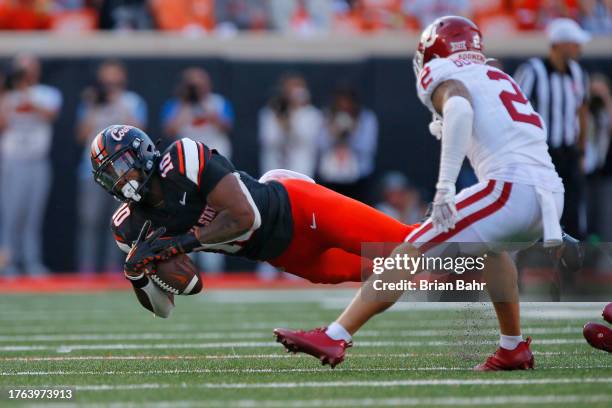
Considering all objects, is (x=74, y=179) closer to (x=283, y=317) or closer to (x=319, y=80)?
(x=319, y=80)

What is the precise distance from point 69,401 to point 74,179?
7.12 meters

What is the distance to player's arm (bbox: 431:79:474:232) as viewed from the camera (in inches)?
150

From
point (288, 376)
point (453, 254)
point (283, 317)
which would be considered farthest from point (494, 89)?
point (283, 317)

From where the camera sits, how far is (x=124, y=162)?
4379 millimetres

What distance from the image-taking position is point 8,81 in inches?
377

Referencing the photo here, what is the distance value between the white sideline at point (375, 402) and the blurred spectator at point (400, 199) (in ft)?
22.5

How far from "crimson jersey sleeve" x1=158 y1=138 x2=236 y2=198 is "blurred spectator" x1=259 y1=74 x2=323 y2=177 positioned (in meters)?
5.42

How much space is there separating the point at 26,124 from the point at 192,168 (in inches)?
225

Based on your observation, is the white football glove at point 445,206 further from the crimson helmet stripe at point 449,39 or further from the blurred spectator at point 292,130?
the blurred spectator at point 292,130

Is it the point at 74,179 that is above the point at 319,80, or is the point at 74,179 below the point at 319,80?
below

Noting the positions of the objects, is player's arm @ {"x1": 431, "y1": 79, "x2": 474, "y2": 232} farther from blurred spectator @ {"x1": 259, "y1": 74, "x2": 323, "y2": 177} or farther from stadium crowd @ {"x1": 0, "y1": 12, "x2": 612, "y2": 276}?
blurred spectator @ {"x1": 259, "y1": 74, "x2": 323, "y2": 177}

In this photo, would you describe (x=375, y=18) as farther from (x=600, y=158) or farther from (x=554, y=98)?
(x=554, y=98)

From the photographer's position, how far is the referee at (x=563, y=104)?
6.64 metres

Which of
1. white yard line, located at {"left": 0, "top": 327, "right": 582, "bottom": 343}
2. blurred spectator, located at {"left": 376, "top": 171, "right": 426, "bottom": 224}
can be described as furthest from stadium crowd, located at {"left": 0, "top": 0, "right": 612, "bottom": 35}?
white yard line, located at {"left": 0, "top": 327, "right": 582, "bottom": 343}
